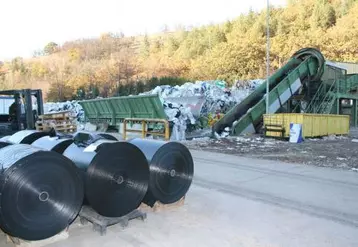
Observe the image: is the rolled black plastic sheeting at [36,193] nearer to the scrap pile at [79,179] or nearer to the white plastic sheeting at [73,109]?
the scrap pile at [79,179]

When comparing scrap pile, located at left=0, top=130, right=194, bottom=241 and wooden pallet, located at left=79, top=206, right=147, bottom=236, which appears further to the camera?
wooden pallet, located at left=79, top=206, right=147, bottom=236

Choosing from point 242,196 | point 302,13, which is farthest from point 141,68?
point 242,196

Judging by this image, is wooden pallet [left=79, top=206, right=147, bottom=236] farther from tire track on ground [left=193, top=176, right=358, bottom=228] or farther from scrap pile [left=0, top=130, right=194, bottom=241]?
tire track on ground [left=193, top=176, right=358, bottom=228]

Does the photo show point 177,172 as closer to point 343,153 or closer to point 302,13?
point 343,153

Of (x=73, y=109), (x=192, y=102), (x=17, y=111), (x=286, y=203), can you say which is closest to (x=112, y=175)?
(x=286, y=203)

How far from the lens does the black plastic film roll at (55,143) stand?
4891 mm

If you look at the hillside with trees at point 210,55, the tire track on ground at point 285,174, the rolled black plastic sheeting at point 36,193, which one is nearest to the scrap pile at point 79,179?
the rolled black plastic sheeting at point 36,193

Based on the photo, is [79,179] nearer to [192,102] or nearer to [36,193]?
[36,193]

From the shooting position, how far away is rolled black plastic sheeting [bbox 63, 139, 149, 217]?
13.3ft

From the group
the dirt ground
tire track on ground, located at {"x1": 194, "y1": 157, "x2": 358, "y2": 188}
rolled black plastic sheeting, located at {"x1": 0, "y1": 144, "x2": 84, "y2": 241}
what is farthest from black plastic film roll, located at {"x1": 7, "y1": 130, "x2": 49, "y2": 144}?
the dirt ground

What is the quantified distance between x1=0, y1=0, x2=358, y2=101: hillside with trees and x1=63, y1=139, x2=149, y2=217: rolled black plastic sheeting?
30687mm

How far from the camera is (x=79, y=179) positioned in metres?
3.84

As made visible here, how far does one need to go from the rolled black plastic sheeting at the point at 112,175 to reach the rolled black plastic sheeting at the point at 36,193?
23 centimetres

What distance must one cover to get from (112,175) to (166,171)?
0.93m
